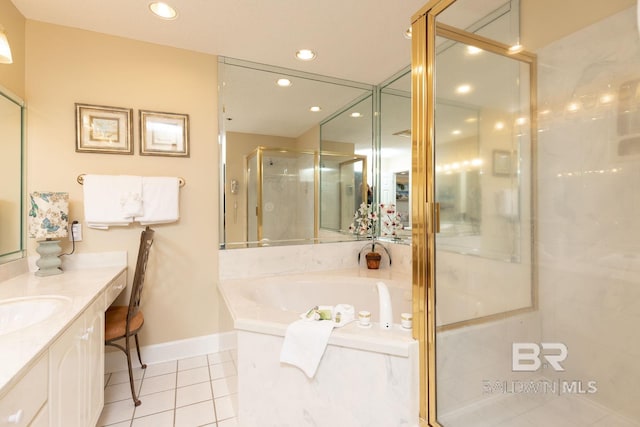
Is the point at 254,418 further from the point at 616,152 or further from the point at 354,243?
the point at 616,152

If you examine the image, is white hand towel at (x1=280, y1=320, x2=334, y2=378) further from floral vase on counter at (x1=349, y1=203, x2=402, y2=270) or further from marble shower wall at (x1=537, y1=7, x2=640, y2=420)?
floral vase on counter at (x1=349, y1=203, x2=402, y2=270)

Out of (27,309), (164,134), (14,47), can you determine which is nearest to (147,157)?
(164,134)

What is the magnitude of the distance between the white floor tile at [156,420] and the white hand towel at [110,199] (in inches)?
49.1

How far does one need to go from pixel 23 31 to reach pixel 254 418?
2785 mm

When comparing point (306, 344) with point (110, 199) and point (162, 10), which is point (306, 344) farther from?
point (162, 10)

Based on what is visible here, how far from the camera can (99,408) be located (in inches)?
59.8

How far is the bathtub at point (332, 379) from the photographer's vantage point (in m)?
1.35

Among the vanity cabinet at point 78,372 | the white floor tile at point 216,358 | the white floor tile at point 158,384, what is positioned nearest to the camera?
the vanity cabinet at point 78,372

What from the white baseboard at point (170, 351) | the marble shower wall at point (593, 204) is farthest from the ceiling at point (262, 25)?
the white baseboard at point (170, 351)

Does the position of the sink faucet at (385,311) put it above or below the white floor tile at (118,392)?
above

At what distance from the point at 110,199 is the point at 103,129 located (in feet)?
1.74

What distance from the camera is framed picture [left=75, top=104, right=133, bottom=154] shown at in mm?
2076

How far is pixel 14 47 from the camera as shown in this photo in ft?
6.00

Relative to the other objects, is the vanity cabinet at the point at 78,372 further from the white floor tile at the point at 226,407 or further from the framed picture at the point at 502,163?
the framed picture at the point at 502,163
